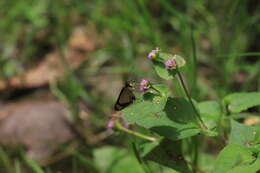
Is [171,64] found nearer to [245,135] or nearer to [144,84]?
[144,84]

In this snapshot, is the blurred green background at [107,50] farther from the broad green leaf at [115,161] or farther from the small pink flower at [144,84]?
the small pink flower at [144,84]

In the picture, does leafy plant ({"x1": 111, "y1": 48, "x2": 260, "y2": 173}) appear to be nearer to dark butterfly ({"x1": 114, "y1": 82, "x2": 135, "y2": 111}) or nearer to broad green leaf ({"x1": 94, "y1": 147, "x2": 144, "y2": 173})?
dark butterfly ({"x1": 114, "y1": 82, "x2": 135, "y2": 111})

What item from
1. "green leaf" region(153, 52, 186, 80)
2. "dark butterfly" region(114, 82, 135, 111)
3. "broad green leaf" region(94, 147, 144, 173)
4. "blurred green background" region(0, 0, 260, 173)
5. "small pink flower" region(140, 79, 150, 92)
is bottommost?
"broad green leaf" region(94, 147, 144, 173)

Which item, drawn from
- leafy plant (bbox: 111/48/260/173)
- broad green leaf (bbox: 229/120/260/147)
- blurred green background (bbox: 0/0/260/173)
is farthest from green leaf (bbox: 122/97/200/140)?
blurred green background (bbox: 0/0/260/173)

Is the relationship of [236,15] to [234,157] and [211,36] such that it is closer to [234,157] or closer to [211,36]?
[211,36]

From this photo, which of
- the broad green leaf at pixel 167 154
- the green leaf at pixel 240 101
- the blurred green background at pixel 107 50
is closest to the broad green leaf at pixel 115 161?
the blurred green background at pixel 107 50

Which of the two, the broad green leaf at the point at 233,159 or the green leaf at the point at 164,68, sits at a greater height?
the green leaf at the point at 164,68

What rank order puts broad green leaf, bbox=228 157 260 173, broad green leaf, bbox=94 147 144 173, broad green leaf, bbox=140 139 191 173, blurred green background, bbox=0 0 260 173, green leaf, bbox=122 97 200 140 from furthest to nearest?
blurred green background, bbox=0 0 260 173
broad green leaf, bbox=94 147 144 173
broad green leaf, bbox=140 139 191 173
green leaf, bbox=122 97 200 140
broad green leaf, bbox=228 157 260 173

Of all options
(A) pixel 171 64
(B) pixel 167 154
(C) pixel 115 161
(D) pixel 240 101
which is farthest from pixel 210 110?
(C) pixel 115 161
